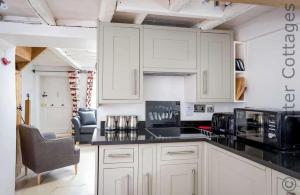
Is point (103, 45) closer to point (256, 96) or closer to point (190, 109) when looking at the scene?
point (190, 109)

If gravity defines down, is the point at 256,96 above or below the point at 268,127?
above

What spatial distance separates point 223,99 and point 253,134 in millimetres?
710

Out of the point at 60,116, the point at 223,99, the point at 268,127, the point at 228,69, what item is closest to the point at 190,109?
the point at 223,99

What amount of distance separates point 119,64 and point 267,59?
1457 millimetres

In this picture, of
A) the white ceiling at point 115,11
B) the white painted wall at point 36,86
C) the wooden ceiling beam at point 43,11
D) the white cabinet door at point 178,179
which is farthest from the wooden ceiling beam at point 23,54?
the white cabinet door at point 178,179

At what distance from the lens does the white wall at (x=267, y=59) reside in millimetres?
2008

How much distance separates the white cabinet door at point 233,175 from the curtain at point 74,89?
18.2ft

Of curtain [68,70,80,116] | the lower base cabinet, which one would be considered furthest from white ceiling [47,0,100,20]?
curtain [68,70,80,116]

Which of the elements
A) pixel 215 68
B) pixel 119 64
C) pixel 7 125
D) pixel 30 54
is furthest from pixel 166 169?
pixel 30 54

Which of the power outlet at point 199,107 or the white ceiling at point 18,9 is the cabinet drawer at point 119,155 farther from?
the white ceiling at point 18,9

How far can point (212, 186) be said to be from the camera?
2002mm

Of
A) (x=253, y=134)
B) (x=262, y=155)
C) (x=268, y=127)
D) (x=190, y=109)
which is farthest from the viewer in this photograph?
(x=190, y=109)

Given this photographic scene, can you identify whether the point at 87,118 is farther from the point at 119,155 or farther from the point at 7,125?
the point at 119,155

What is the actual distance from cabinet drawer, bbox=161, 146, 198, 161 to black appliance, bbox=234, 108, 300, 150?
0.50 m
